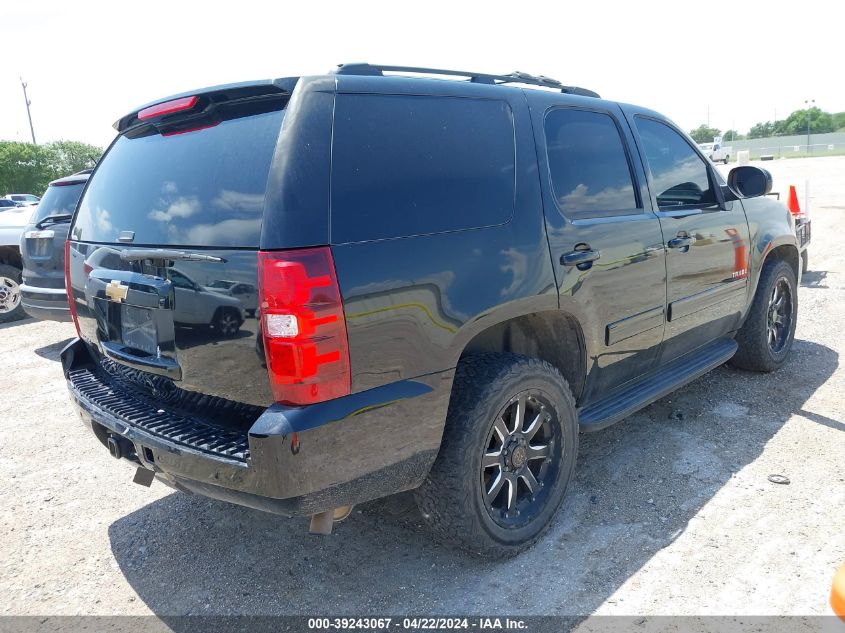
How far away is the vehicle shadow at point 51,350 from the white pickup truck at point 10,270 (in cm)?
174

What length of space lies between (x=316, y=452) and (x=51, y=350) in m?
6.16

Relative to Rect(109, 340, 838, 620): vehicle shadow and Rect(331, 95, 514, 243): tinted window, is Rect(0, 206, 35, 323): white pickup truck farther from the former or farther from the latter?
Rect(331, 95, 514, 243): tinted window

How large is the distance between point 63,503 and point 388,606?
2127 millimetres

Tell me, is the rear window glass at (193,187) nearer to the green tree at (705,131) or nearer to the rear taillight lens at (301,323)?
the rear taillight lens at (301,323)

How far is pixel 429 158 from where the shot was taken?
8.30 feet

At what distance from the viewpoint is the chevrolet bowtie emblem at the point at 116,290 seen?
257cm

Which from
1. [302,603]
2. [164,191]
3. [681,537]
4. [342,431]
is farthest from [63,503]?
[681,537]

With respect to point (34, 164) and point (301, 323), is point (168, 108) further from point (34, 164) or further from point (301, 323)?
point (34, 164)

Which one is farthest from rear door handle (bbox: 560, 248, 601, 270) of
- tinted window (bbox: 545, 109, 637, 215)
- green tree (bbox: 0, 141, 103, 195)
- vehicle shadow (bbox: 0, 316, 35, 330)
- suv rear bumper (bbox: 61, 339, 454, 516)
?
green tree (bbox: 0, 141, 103, 195)

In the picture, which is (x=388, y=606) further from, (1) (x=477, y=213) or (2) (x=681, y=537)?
(1) (x=477, y=213)

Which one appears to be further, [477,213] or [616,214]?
[616,214]

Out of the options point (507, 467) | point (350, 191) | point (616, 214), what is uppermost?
point (350, 191)

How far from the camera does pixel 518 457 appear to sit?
2875mm

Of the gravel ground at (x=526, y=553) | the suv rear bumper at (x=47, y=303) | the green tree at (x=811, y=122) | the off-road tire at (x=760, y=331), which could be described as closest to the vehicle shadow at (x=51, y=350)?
the suv rear bumper at (x=47, y=303)
